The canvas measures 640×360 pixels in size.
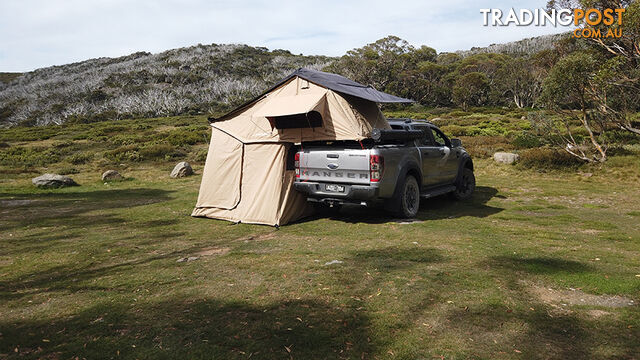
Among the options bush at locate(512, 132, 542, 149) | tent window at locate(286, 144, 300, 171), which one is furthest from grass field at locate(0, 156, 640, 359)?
bush at locate(512, 132, 542, 149)

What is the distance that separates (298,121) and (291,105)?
0.41 metres

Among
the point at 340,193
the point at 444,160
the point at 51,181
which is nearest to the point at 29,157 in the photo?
the point at 51,181

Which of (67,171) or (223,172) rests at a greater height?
(223,172)

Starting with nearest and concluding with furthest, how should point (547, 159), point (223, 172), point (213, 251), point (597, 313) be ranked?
point (597, 313)
point (213, 251)
point (223, 172)
point (547, 159)

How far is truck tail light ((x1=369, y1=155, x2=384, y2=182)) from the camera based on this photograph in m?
7.38

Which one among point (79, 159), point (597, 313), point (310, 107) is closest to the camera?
point (597, 313)

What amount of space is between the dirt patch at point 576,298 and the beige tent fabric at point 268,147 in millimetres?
4299

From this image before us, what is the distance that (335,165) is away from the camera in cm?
784

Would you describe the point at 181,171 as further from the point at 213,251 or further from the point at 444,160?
the point at 213,251

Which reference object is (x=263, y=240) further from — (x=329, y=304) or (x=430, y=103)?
(x=430, y=103)

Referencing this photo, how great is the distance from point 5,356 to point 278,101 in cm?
635

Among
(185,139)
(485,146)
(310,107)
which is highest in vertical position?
(310,107)

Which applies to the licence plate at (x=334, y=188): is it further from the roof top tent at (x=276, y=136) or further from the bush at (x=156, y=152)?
the bush at (x=156, y=152)

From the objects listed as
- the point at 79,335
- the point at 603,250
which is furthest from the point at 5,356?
the point at 603,250
